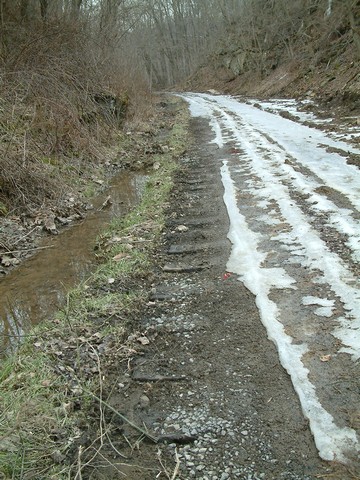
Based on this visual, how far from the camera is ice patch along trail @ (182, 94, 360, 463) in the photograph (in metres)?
2.59

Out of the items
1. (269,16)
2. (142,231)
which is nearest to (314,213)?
(142,231)

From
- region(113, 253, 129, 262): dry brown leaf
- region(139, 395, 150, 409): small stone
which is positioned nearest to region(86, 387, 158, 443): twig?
region(139, 395, 150, 409): small stone

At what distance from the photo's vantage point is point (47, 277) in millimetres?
5102

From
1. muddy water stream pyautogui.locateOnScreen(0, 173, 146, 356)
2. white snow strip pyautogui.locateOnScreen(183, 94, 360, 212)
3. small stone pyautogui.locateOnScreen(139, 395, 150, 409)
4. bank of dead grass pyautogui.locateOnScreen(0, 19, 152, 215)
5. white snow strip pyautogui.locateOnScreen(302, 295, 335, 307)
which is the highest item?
bank of dead grass pyautogui.locateOnScreen(0, 19, 152, 215)

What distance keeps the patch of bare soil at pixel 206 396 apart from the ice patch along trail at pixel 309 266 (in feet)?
0.39

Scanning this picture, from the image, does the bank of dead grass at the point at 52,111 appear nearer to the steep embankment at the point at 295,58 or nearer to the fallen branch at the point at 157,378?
the fallen branch at the point at 157,378

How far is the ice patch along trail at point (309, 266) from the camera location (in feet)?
8.50

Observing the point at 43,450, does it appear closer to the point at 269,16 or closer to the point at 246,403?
the point at 246,403

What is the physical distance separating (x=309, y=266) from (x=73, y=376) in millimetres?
2329

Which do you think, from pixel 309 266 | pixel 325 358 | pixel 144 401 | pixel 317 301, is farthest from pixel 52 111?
pixel 325 358

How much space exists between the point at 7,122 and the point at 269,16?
2647 centimetres

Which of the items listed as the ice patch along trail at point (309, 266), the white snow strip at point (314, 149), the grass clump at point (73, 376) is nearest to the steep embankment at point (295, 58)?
the white snow strip at point (314, 149)

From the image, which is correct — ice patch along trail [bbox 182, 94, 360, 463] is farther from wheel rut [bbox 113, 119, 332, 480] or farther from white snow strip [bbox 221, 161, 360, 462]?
wheel rut [bbox 113, 119, 332, 480]

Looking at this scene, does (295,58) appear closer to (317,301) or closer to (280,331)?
(317,301)
